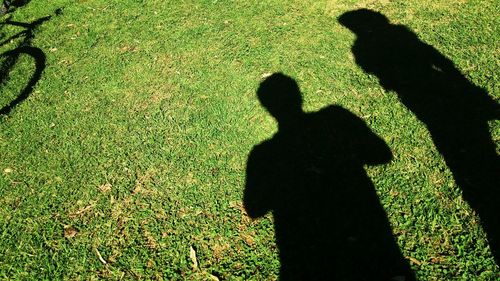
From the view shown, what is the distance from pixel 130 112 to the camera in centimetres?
543

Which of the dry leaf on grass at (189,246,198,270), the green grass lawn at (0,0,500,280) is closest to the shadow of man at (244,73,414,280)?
the green grass lawn at (0,0,500,280)

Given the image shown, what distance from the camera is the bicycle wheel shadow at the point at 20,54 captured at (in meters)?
6.04

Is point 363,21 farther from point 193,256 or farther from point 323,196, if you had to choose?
point 193,256

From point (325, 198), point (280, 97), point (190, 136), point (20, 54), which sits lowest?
point (325, 198)

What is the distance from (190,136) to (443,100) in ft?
10.9

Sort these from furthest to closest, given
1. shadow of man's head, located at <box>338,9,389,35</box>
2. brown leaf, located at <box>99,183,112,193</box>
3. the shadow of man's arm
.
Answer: shadow of man's head, located at <box>338,9,389,35</box>
brown leaf, located at <box>99,183,112,193</box>
the shadow of man's arm

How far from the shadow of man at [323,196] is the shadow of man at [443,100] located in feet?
2.51

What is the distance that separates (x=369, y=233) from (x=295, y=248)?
→ 0.74m

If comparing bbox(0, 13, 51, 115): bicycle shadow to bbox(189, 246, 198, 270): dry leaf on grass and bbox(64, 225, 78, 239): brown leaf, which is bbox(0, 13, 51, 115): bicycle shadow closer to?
bbox(64, 225, 78, 239): brown leaf

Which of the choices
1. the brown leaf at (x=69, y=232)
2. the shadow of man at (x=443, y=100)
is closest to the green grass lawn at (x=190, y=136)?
the brown leaf at (x=69, y=232)

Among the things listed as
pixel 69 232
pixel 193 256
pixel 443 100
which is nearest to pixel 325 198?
pixel 193 256

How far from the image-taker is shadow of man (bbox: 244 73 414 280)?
342 centimetres

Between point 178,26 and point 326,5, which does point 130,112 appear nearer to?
point 178,26

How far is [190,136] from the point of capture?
16.0ft
